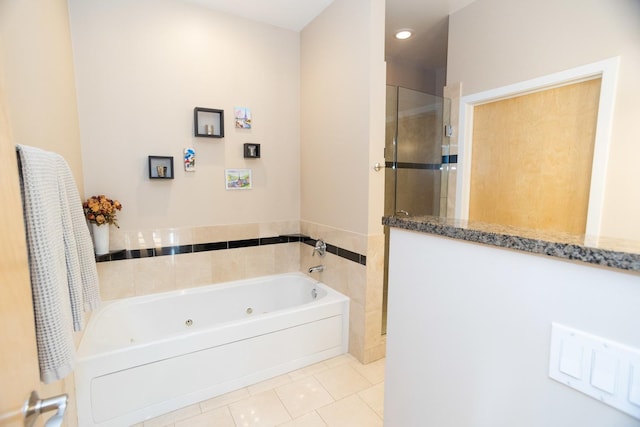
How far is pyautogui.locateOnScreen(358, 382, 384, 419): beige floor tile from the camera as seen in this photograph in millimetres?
1862

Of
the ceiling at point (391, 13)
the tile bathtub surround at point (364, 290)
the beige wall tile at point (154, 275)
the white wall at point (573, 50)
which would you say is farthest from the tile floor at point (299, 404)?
the ceiling at point (391, 13)

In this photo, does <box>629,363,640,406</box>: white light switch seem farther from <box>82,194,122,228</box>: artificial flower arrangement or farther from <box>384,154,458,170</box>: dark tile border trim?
<box>82,194,122,228</box>: artificial flower arrangement

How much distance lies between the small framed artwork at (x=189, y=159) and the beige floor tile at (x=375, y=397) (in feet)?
7.09

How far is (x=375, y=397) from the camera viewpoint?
196 centimetres

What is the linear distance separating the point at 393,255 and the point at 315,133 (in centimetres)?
193

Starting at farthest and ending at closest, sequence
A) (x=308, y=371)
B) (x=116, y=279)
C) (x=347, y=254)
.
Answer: (x=347, y=254)
(x=116, y=279)
(x=308, y=371)

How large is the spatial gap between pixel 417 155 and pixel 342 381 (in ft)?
6.49

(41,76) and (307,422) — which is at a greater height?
(41,76)

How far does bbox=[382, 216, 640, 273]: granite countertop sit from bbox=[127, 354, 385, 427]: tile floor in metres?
1.47

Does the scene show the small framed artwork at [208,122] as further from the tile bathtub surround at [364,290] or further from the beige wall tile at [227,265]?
the tile bathtub surround at [364,290]

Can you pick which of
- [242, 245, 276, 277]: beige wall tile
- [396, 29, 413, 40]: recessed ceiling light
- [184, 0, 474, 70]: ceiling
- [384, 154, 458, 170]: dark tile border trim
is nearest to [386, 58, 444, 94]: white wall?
[184, 0, 474, 70]: ceiling

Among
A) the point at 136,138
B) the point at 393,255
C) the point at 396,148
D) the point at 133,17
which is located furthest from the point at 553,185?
the point at 133,17

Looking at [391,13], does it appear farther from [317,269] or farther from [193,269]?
[193,269]

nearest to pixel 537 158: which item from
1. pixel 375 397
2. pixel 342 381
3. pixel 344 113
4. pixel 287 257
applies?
pixel 344 113
